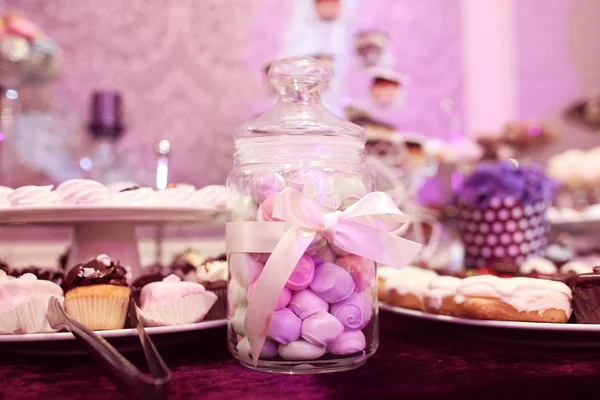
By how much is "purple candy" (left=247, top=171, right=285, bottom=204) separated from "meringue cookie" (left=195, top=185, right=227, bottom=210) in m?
0.24

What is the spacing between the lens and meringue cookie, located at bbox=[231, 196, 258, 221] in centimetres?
56

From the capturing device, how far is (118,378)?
403 millimetres

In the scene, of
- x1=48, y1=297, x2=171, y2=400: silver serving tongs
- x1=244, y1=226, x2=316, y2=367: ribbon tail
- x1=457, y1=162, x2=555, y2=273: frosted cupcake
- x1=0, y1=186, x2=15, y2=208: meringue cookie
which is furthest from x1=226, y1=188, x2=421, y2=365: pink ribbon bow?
x1=457, y1=162, x2=555, y2=273: frosted cupcake

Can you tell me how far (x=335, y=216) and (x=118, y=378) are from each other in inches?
9.2

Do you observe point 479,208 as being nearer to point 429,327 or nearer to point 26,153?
point 429,327

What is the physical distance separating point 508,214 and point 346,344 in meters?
0.75

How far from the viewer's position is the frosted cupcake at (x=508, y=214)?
115 centimetres

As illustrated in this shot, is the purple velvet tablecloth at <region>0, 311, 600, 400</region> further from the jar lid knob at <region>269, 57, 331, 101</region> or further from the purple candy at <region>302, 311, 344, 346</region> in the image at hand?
the jar lid knob at <region>269, 57, 331, 101</region>

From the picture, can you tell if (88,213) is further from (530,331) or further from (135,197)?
(530,331)

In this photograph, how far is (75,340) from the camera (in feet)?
1.89

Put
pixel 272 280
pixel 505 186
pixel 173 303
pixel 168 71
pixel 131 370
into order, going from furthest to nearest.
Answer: pixel 168 71 → pixel 505 186 → pixel 173 303 → pixel 272 280 → pixel 131 370

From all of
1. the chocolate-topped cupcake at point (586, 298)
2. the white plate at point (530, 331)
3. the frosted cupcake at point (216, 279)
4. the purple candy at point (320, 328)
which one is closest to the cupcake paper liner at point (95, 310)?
the frosted cupcake at point (216, 279)

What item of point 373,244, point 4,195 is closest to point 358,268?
point 373,244

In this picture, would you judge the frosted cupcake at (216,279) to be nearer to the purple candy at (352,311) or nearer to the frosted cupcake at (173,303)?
the frosted cupcake at (173,303)
